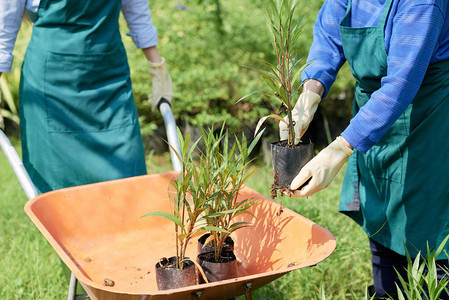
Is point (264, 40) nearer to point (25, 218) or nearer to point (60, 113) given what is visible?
point (25, 218)

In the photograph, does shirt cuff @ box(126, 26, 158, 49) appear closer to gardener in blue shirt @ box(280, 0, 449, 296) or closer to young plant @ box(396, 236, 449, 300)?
gardener in blue shirt @ box(280, 0, 449, 296)

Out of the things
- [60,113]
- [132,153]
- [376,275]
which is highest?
[60,113]

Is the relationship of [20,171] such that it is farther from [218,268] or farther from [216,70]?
[216,70]

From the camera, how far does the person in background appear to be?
7.36 ft

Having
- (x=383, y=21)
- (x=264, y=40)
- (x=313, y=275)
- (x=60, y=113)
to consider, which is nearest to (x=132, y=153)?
(x=60, y=113)

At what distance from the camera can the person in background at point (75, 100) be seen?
7.36 ft

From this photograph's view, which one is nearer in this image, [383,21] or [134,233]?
[383,21]

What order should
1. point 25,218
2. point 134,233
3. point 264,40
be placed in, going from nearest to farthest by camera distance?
point 134,233, point 25,218, point 264,40

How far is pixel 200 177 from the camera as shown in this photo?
154 centimetres

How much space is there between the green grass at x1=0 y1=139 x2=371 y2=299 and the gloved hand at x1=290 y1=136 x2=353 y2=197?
82 centimetres

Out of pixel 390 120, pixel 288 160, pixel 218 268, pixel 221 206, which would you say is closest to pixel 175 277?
pixel 218 268

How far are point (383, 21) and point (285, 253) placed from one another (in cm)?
75

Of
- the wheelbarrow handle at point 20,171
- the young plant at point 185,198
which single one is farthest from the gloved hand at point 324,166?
the wheelbarrow handle at point 20,171

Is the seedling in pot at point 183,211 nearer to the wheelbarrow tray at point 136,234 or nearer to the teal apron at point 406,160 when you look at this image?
the wheelbarrow tray at point 136,234
